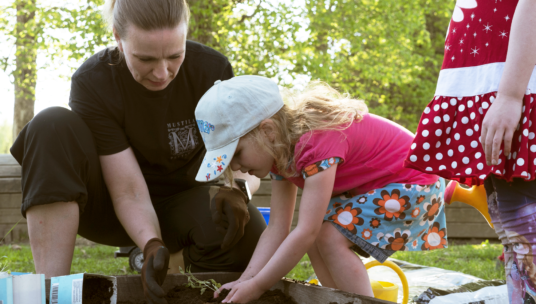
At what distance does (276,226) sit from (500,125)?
36.6 inches

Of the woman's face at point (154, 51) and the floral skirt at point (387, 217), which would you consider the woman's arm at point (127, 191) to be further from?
the floral skirt at point (387, 217)

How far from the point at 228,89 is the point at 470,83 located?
0.74 metres

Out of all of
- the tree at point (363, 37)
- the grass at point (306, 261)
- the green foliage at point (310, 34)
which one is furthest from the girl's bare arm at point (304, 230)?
the tree at point (363, 37)

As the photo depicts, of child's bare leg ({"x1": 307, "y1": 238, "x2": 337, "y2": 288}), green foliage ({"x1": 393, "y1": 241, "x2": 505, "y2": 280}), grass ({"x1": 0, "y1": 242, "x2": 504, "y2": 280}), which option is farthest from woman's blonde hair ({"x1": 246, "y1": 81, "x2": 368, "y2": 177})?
green foliage ({"x1": 393, "y1": 241, "x2": 505, "y2": 280})

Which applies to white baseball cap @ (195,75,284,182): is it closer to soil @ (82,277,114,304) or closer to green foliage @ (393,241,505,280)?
soil @ (82,277,114,304)

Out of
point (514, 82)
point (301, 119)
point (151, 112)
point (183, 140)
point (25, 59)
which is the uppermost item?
point (514, 82)

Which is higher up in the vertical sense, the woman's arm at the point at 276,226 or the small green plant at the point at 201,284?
the woman's arm at the point at 276,226

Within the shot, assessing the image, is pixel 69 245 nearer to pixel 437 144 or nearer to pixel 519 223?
pixel 437 144

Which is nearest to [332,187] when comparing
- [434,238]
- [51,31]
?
[434,238]

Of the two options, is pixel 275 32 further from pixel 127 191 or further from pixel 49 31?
pixel 127 191

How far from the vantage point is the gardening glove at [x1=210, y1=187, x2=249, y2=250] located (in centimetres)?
182

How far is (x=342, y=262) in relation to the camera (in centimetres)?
168

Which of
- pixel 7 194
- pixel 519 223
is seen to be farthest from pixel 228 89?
pixel 7 194

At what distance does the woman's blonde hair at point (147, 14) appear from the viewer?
5.68 feet
